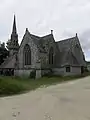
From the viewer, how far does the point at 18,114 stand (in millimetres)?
10891

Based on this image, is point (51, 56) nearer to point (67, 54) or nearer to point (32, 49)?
point (67, 54)

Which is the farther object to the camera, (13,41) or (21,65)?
(13,41)

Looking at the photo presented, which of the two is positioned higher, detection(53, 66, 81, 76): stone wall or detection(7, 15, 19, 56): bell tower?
detection(7, 15, 19, 56): bell tower

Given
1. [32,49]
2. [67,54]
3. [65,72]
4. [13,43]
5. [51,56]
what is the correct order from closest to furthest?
[65,72], [32,49], [67,54], [51,56], [13,43]

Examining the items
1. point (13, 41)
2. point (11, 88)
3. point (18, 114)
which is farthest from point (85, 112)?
point (13, 41)

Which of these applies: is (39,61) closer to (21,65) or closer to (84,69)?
(21,65)

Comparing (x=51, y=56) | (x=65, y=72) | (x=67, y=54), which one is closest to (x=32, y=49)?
(x=51, y=56)

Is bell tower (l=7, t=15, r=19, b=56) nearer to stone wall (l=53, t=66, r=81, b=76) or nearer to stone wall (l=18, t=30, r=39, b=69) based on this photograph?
stone wall (l=18, t=30, r=39, b=69)

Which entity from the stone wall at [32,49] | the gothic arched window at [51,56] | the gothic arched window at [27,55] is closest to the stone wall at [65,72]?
the gothic arched window at [51,56]

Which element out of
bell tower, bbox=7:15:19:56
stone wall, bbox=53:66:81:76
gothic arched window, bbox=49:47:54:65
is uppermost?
bell tower, bbox=7:15:19:56

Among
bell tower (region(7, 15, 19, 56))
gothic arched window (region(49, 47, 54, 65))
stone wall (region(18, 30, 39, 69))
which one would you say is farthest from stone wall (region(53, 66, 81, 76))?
bell tower (region(7, 15, 19, 56))

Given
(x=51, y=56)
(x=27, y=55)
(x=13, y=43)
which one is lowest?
(x=51, y=56)

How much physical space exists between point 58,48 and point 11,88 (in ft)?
102

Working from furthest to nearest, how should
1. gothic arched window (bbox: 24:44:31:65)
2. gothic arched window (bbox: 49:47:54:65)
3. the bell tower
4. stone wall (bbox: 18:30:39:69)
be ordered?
1. the bell tower
2. gothic arched window (bbox: 49:47:54:65)
3. gothic arched window (bbox: 24:44:31:65)
4. stone wall (bbox: 18:30:39:69)
